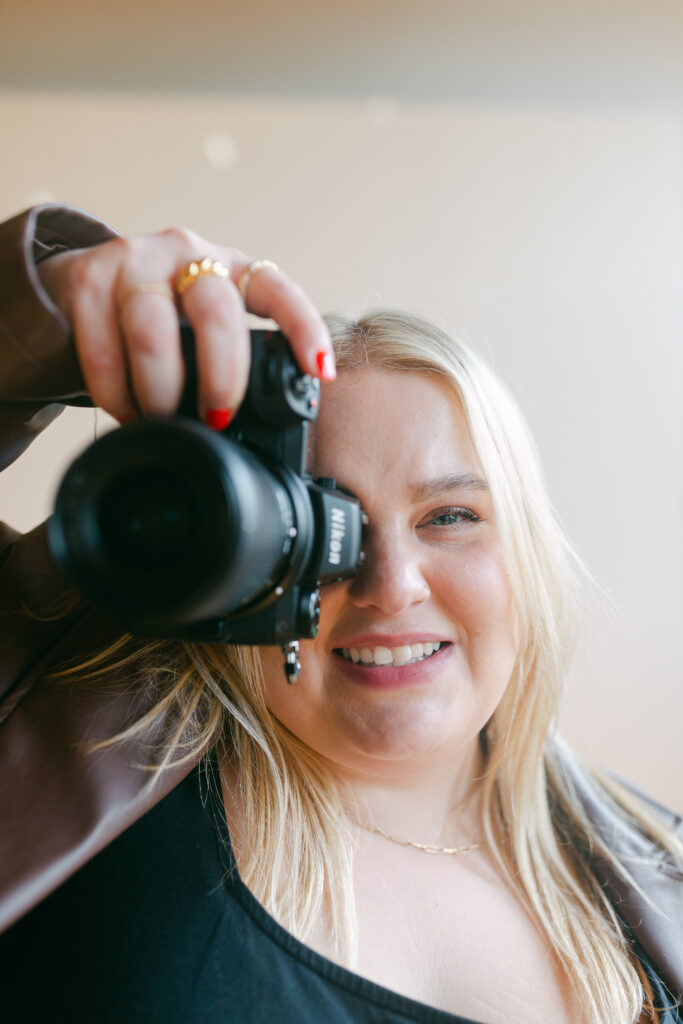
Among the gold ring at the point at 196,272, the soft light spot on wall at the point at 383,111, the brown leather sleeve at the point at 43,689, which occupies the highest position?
the soft light spot on wall at the point at 383,111

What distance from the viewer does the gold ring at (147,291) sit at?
0.57 metres

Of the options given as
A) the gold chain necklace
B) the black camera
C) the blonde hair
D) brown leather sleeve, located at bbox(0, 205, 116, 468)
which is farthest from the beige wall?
→ the black camera

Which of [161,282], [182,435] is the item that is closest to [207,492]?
[182,435]

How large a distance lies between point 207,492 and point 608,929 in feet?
2.47

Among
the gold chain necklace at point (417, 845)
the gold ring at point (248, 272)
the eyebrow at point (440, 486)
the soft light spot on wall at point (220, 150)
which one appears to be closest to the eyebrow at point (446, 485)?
the eyebrow at point (440, 486)

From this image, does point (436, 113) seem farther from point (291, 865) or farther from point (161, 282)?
point (291, 865)

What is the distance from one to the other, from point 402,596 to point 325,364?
26cm

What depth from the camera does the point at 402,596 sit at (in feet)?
2.55

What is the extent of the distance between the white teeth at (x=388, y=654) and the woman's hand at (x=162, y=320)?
323 millimetres

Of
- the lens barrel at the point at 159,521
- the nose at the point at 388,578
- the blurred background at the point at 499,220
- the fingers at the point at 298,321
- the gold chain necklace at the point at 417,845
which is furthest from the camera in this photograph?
the blurred background at the point at 499,220

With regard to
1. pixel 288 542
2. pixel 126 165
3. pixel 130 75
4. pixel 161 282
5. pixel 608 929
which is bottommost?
pixel 608 929

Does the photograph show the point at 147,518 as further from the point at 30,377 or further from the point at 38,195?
the point at 38,195

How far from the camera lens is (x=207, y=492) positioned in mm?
486

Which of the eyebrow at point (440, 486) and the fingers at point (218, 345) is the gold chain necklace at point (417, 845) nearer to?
the eyebrow at point (440, 486)
